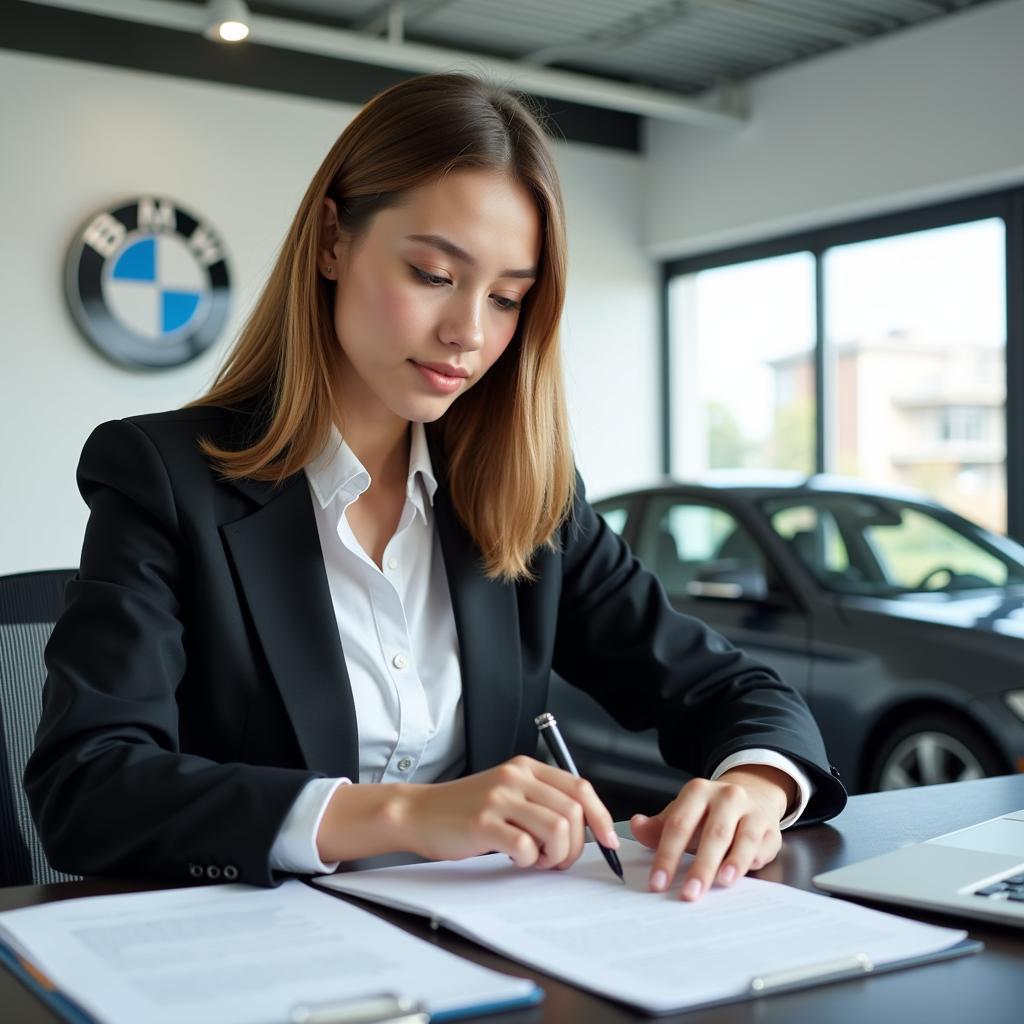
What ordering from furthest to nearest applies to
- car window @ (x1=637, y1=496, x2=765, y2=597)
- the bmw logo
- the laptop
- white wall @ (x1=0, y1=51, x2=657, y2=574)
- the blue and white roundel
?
the blue and white roundel, the bmw logo, white wall @ (x1=0, y1=51, x2=657, y2=574), car window @ (x1=637, y1=496, x2=765, y2=597), the laptop

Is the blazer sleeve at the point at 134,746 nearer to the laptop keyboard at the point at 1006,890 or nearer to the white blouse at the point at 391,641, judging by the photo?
the white blouse at the point at 391,641

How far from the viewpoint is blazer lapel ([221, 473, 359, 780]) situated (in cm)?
138

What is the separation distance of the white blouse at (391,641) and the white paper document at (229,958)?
1.57 ft

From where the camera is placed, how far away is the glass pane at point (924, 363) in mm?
5930

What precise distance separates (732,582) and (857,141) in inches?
114

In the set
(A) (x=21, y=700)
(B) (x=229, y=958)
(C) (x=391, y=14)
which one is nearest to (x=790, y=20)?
(C) (x=391, y=14)

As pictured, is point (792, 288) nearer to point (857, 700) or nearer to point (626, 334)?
point (626, 334)

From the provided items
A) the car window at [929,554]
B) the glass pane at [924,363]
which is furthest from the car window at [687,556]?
the glass pane at [924,363]

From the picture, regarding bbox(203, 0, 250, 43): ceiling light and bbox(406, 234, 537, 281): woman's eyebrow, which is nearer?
bbox(406, 234, 537, 281): woman's eyebrow

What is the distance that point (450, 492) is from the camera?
168 centimetres

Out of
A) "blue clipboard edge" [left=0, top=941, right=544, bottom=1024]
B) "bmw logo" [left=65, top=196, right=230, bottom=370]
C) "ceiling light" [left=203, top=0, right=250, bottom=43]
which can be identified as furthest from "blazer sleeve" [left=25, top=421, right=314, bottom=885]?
"bmw logo" [left=65, top=196, right=230, bottom=370]

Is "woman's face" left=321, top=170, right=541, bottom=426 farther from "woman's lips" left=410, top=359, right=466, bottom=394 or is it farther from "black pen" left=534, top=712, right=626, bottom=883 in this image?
"black pen" left=534, top=712, right=626, bottom=883

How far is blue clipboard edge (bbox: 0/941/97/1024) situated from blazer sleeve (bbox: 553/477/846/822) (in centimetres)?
73

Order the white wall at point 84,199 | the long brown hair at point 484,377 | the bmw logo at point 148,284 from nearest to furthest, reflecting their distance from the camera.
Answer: the long brown hair at point 484,377
the white wall at point 84,199
the bmw logo at point 148,284
